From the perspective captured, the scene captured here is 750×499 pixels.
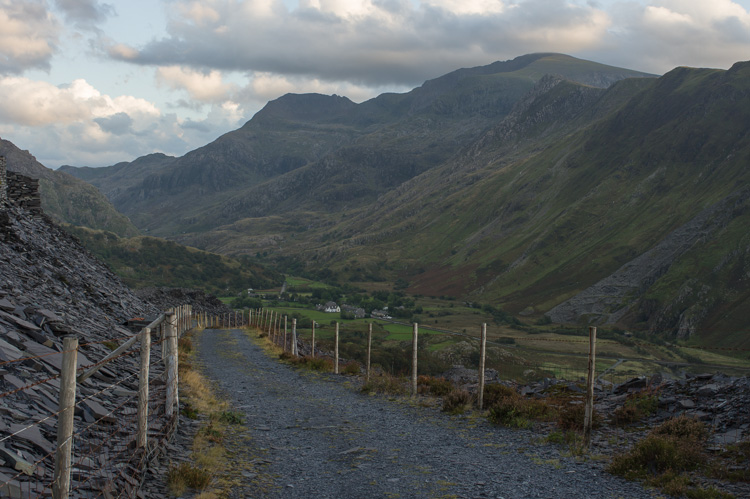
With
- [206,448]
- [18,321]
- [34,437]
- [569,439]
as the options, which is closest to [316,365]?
[18,321]

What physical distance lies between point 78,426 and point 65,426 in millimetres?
4467

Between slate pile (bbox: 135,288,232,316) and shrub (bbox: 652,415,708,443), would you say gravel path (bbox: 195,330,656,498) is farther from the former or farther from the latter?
slate pile (bbox: 135,288,232,316)

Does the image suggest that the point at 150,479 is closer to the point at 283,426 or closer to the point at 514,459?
the point at 283,426

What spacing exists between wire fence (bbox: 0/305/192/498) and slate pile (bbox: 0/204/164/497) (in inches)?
1.0

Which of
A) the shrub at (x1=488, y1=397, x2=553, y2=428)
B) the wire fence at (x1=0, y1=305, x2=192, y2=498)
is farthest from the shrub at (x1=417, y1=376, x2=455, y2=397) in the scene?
the wire fence at (x1=0, y1=305, x2=192, y2=498)

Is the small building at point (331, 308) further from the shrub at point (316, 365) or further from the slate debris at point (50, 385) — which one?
the shrub at point (316, 365)

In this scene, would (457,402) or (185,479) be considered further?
(457,402)

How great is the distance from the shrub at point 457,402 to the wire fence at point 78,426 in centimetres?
880

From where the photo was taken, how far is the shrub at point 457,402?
18312 millimetres

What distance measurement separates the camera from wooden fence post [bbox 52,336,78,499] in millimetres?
7078

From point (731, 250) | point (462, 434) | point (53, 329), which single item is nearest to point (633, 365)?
point (731, 250)

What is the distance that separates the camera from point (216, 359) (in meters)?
33.9

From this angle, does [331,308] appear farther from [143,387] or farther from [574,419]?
[143,387]

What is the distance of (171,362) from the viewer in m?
13.6
